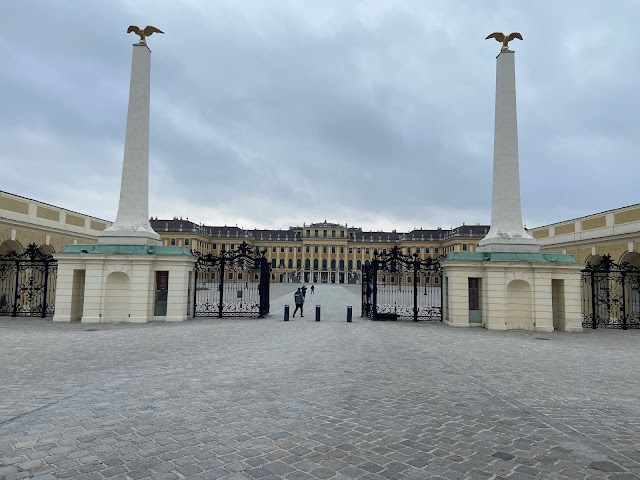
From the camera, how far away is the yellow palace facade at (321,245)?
108438 mm

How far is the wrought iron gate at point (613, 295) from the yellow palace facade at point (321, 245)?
3169 inches

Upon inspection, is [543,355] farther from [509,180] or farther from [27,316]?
[27,316]

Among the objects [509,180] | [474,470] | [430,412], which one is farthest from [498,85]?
[474,470]

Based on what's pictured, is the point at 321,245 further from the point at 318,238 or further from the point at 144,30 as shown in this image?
the point at 144,30

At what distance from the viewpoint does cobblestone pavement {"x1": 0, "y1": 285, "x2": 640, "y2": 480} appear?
4773 millimetres

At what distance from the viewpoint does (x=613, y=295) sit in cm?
2486

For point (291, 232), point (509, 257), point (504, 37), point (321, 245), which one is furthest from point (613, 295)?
point (291, 232)

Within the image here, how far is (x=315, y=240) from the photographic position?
380ft

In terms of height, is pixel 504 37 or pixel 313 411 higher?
pixel 504 37

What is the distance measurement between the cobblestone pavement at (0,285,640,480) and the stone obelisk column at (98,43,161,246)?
7.28 metres

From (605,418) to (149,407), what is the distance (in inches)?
276

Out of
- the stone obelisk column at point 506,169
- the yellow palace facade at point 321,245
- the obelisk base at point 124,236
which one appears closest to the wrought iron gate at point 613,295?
the stone obelisk column at point 506,169

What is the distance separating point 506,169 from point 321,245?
96761mm

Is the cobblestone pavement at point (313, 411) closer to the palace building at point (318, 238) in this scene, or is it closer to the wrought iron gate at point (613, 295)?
the wrought iron gate at point (613, 295)
